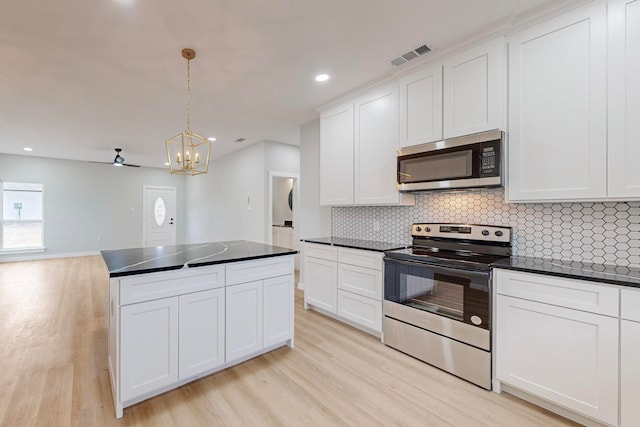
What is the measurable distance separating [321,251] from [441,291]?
1482 millimetres

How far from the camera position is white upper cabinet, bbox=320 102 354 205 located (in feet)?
11.1

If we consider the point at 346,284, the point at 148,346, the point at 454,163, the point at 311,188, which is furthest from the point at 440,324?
the point at 311,188

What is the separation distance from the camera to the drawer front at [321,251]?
10.8 ft

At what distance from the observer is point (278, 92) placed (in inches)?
134

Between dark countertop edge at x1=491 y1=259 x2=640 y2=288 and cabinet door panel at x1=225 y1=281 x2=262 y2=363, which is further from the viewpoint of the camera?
cabinet door panel at x1=225 y1=281 x2=262 y2=363

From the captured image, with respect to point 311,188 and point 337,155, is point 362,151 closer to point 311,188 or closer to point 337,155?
point 337,155

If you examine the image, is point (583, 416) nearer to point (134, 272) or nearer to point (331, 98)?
point (134, 272)

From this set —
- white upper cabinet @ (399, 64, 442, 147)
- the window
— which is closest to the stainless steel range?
white upper cabinet @ (399, 64, 442, 147)

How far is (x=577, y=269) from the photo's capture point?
183cm

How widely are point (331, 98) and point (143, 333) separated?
10.0 ft

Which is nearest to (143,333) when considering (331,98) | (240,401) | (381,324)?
(240,401)

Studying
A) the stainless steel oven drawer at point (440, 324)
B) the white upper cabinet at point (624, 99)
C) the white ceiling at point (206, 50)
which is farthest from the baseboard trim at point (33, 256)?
the white upper cabinet at point (624, 99)

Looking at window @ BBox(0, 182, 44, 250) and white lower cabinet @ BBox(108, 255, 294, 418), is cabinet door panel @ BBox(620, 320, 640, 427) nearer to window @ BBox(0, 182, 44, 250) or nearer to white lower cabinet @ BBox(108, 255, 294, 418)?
A: white lower cabinet @ BBox(108, 255, 294, 418)

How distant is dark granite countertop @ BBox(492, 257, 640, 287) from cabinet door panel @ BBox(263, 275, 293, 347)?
5.49 ft
